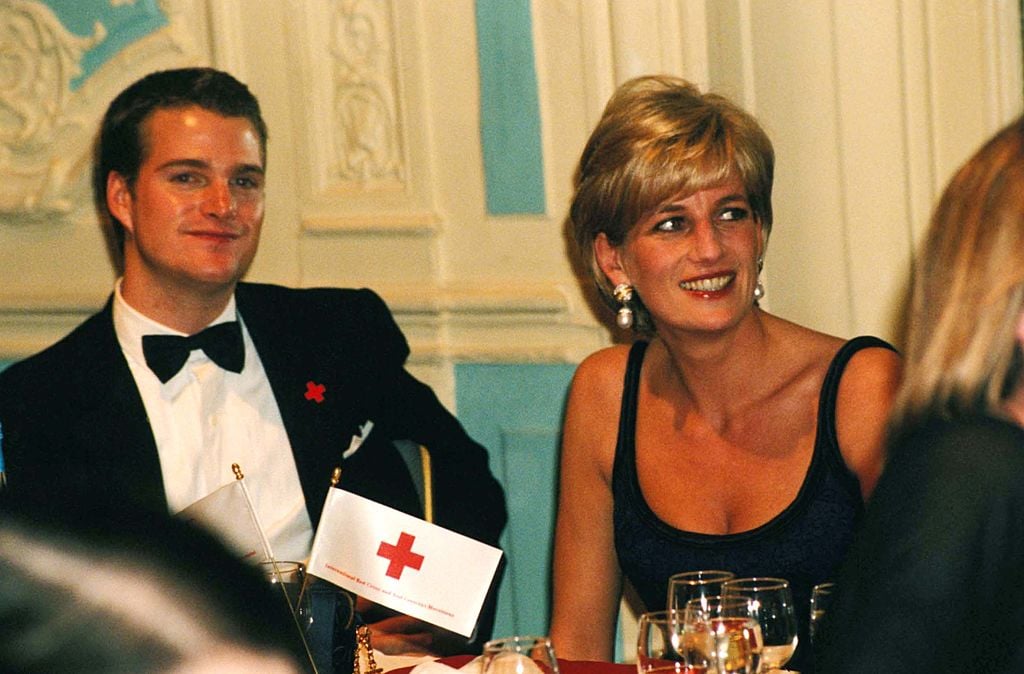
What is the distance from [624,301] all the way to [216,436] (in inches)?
35.1

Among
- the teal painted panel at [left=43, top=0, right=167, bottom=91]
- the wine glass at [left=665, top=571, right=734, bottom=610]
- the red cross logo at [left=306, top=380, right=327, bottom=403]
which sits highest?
the teal painted panel at [left=43, top=0, right=167, bottom=91]

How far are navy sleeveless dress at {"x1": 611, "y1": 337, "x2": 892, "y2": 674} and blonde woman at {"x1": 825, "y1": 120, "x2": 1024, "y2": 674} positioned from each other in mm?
1102

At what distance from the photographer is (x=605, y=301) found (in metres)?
2.69

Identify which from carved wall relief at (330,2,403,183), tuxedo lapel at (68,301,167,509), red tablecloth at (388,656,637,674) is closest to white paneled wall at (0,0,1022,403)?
carved wall relief at (330,2,403,183)

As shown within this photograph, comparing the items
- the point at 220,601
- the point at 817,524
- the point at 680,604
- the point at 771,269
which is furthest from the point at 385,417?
the point at 220,601

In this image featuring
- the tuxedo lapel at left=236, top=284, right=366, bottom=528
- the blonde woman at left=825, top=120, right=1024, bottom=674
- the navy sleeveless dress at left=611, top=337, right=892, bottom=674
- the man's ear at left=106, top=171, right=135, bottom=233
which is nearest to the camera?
the blonde woman at left=825, top=120, right=1024, bottom=674

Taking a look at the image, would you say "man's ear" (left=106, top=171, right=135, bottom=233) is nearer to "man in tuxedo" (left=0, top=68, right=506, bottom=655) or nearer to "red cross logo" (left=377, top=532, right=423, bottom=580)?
"man in tuxedo" (left=0, top=68, right=506, bottom=655)

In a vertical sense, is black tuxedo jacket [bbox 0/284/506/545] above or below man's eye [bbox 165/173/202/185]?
below

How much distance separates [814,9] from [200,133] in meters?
1.29

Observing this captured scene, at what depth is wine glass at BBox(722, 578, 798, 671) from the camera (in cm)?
167

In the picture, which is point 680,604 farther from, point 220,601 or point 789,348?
point 220,601

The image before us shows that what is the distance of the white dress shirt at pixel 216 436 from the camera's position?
2811mm

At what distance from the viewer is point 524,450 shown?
325 cm

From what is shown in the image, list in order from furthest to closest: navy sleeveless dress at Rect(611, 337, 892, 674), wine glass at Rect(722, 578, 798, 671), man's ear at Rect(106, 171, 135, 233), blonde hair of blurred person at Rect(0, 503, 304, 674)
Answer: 1. man's ear at Rect(106, 171, 135, 233)
2. navy sleeveless dress at Rect(611, 337, 892, 674)
3. wine glass at Rect(722, 578, 798, 671)
4. blonde hair of blurred person at Rect(0, 503, 304, 674)
